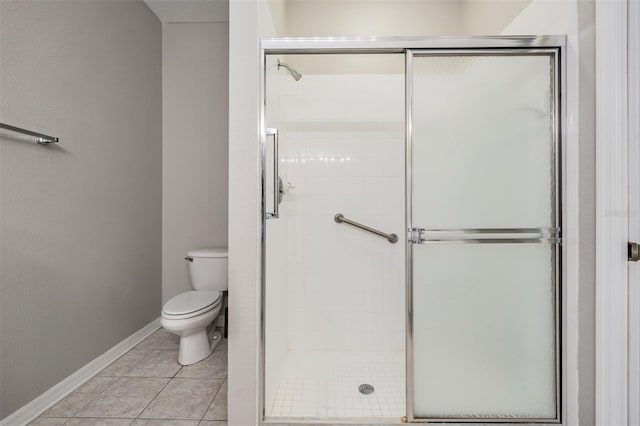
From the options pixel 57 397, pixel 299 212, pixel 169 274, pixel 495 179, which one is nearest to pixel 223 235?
pixel 169 274

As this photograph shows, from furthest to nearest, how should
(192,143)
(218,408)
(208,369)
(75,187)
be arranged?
(192,143) → (208,369) → (75,187) → (218,408)

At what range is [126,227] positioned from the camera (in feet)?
7.51

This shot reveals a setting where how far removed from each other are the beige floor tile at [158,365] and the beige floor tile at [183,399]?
0.14m

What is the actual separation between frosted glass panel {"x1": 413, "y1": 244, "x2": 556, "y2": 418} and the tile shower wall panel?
2.78 feet

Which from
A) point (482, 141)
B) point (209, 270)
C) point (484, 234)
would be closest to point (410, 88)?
point (482, 141)

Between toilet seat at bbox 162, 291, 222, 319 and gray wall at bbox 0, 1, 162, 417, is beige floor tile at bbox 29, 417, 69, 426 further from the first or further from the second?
toilet seat at bbox 162, 291, 222, 319

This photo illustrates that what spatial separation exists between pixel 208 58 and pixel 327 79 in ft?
3.67

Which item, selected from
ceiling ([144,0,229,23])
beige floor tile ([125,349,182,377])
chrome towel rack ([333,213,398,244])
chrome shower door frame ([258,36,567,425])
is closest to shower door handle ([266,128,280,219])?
chrome shower door frame ([258,36,567,425])

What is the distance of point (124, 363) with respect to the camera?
6.77ft

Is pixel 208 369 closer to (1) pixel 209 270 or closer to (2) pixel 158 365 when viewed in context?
(2) pixel 158 365

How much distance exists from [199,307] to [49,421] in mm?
818

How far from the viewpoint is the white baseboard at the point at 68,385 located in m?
1.47

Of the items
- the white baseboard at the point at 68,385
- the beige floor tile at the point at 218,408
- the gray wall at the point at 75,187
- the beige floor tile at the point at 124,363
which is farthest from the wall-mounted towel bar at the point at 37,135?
the beige floor tile at the point at 218,408

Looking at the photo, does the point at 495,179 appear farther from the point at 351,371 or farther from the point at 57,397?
the point at 57,397
